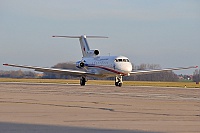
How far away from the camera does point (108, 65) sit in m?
60.2

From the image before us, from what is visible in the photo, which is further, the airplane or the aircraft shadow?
the airplane

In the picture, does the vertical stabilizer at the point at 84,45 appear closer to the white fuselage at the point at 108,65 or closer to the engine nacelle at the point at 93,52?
the engine nacelle at the point at 93,52

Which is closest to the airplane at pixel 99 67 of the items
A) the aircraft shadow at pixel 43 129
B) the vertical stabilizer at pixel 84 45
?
the vertical stabilizer at pixel 84 45

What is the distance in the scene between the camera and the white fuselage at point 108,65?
58.5 meters

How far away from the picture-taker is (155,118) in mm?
16812

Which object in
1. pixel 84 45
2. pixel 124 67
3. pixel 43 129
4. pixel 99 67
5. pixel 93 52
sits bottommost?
pixel 43 129

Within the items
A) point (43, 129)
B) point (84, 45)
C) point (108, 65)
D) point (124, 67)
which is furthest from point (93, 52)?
point (43, 129)

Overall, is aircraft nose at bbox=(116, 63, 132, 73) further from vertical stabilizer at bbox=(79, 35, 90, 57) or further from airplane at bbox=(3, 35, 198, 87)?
vertical stabilizer at bbox=(79, 35, 90, 57)

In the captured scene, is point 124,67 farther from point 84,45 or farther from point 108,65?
point 84,45

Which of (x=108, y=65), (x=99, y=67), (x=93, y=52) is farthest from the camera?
(x=93, y=52)

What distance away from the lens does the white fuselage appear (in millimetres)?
58469

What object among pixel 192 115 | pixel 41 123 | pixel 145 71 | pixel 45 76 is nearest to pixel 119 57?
pixel 145 71

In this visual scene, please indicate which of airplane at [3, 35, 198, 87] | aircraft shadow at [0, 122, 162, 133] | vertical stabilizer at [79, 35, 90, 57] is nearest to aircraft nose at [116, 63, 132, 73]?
airplane at [3, 35, 198, 87]

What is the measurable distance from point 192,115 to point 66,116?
464cm
